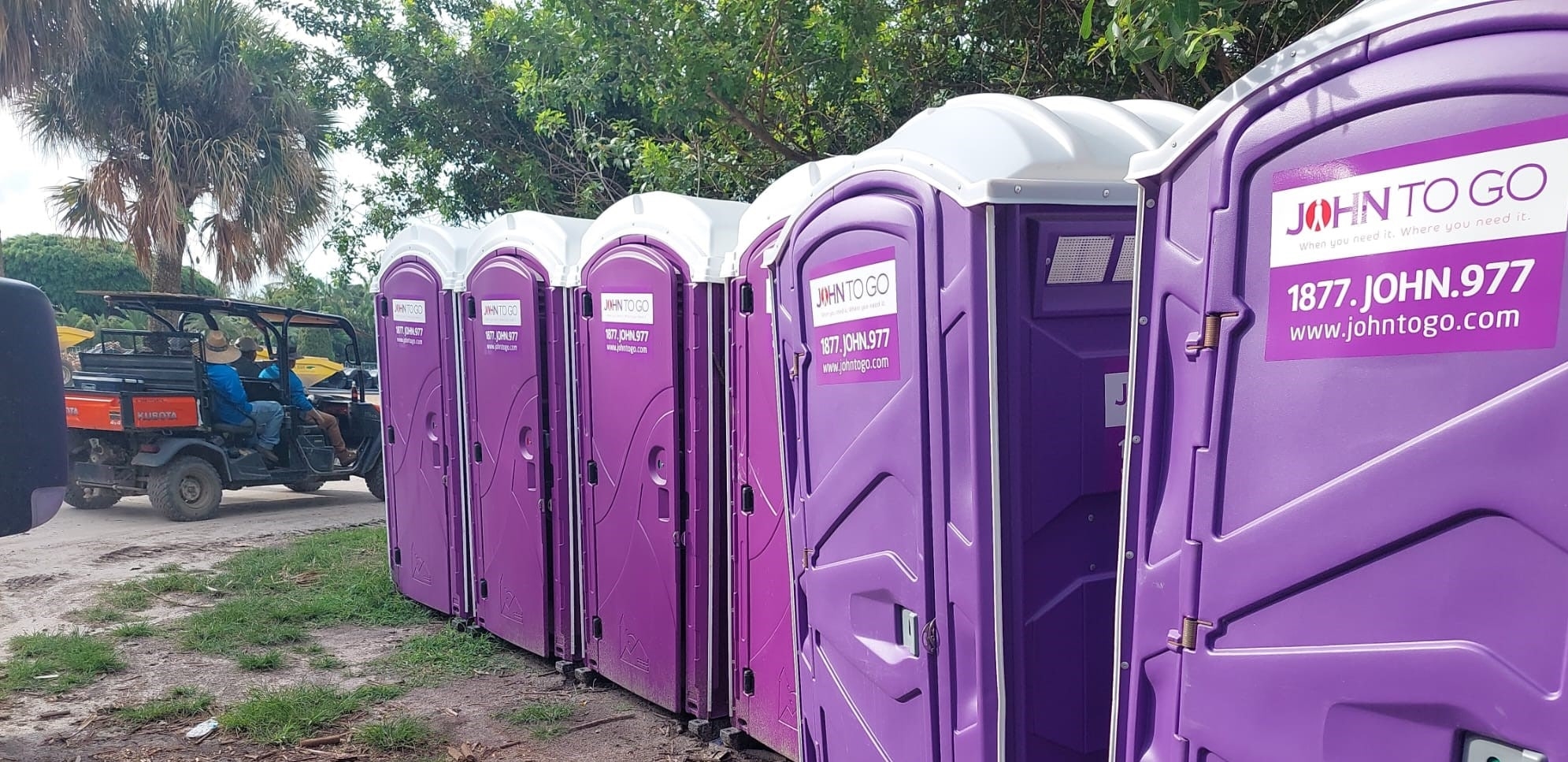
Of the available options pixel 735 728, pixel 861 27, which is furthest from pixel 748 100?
pixel 735 728

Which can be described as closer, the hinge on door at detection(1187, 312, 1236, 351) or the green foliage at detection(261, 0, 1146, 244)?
the hinge on door at detection(1187, 312, 1236, 351)

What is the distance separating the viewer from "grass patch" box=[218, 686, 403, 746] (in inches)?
202

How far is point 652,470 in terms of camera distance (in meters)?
5.19

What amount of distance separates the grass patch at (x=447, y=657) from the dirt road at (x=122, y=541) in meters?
2.41

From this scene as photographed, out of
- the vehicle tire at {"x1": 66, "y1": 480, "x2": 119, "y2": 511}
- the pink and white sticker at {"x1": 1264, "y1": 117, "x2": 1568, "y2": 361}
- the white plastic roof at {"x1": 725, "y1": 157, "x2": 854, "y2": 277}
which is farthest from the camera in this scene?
the vehicle tire at {"x1": 66, "y1": 480, "x2": 119, "y2": 511}

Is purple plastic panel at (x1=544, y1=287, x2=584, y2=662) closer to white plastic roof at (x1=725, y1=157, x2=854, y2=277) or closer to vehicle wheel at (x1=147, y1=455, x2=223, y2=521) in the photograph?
white plastic roof at (x1=725, y1=157, x2=854, y2=277)

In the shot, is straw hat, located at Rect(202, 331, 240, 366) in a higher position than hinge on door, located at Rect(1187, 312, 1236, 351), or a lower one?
lower

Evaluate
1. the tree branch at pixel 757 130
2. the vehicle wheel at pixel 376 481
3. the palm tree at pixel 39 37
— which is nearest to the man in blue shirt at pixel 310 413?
the vehicle wheel at pixel 376 481

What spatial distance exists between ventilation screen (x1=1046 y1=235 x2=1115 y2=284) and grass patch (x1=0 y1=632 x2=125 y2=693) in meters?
5.47

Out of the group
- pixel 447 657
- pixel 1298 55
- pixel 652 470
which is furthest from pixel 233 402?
pixel 1298 55

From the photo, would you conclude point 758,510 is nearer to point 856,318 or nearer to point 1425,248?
point 856,318

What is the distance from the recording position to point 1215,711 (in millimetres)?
2268

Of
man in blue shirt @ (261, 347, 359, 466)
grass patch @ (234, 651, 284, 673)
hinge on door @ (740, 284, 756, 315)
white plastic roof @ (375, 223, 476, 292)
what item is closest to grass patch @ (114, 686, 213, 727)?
grass patch @ (234, 651, 284, 673)

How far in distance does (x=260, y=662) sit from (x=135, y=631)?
3.92ft
